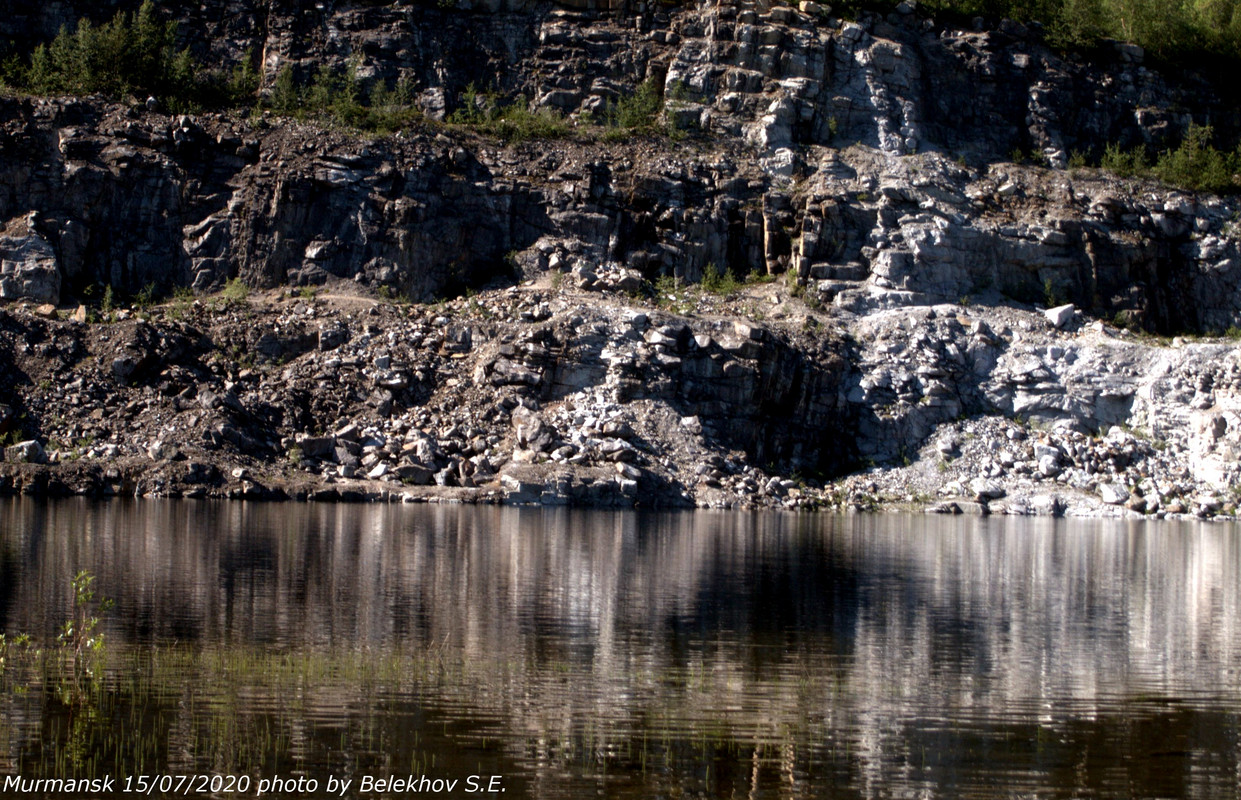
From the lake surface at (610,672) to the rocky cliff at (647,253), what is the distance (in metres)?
20.3

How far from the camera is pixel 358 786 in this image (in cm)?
1116

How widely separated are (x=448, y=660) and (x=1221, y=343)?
2135 inches

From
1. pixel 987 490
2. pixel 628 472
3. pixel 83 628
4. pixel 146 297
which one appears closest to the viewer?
pixel 83 628

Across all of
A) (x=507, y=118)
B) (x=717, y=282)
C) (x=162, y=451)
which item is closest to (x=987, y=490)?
(x=717, y=282)

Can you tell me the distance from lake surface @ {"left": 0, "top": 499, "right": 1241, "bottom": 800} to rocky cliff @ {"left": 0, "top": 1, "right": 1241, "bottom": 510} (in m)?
20.3

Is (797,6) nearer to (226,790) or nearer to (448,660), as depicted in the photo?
(448,660)

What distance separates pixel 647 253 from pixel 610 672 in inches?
1852

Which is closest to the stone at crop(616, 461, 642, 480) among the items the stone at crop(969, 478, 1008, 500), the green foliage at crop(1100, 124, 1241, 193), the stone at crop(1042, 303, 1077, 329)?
the stone at crop(969, 478, 1008, 500)

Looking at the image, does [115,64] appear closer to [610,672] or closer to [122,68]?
[122,68]

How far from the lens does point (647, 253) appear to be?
203 ft

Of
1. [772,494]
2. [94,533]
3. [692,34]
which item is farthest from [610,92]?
[94,533]

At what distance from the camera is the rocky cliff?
49938mm

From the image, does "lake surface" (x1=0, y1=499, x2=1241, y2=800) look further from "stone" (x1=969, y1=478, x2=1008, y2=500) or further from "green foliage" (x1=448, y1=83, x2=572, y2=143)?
"green foliage" (x1=448, y1=83, x2=572, y2=143)

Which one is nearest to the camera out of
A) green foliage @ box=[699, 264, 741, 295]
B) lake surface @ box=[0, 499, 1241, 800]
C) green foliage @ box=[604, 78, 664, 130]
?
lake surface @ box=[0, 499, 1241, 800]
